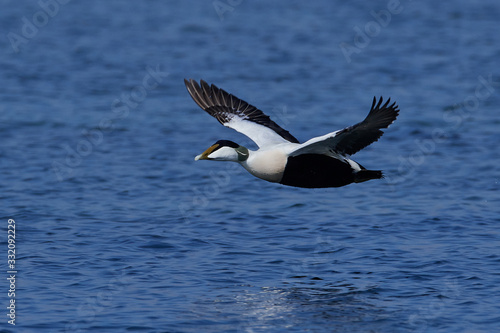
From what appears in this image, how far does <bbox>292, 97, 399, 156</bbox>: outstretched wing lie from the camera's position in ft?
31.1

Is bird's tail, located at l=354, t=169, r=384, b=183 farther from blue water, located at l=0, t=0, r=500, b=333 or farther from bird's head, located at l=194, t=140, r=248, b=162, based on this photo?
bird's head, located at l=194, t=140, r=248, b=162

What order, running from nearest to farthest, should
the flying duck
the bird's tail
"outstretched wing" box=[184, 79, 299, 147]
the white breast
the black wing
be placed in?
the black wing, the flying duck, the white breast, the bird's tail, "outstretched wing" box=[184, 79, 299, 147]

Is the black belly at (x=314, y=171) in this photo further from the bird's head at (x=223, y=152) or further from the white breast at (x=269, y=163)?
the bird's head at (x=223, y=152)

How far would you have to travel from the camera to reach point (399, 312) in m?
9.30

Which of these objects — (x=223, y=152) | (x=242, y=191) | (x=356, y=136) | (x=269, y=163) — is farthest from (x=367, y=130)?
(x=242, y=191)

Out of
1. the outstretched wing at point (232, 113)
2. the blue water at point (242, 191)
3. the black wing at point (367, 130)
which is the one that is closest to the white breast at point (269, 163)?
the black wing at point (367, 130)

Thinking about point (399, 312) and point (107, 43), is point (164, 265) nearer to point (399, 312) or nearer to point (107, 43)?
point (399, 312)

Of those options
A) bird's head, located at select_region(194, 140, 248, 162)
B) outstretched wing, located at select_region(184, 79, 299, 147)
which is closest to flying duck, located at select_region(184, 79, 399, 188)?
bird's head, located at select_region(194, 140, 248, 162)

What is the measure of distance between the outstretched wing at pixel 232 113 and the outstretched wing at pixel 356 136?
1.55 meters

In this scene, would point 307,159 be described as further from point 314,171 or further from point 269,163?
point 269,163

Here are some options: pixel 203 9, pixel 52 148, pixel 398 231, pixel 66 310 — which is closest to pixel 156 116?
pixel 52 148

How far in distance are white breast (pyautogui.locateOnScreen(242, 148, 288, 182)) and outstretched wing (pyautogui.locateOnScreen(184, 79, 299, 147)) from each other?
4.51 feet

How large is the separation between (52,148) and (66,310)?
830 cm

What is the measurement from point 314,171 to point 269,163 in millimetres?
528
